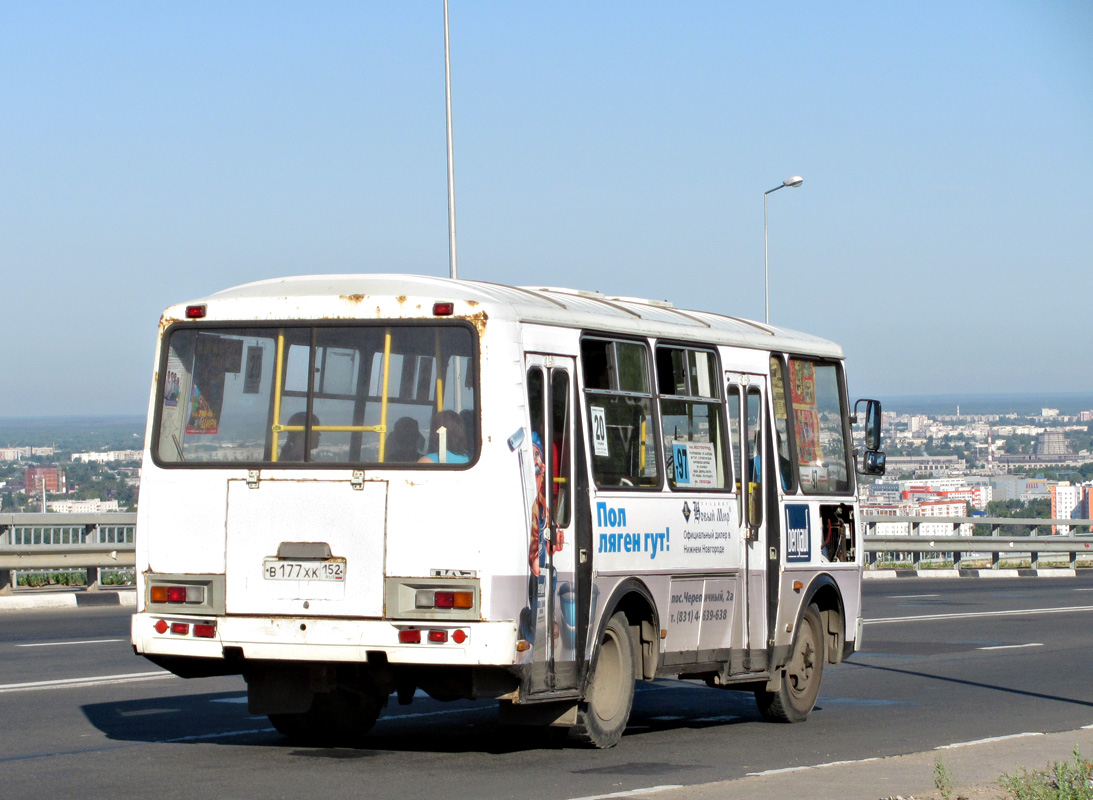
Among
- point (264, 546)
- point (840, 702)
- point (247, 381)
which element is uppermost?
point (247, 381)

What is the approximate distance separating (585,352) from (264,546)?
7.35 ft

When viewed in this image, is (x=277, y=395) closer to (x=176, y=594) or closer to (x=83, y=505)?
(x=176, y=594)

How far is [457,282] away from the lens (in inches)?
377

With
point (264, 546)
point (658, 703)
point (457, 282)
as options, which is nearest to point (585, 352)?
point (457, 282)

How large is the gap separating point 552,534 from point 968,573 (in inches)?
1168

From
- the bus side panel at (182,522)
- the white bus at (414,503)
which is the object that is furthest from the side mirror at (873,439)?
the bus side panel at (182,522)

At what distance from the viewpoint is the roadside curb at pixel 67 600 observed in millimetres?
21891

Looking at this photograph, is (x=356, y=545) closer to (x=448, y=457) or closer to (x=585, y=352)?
(x=448, y=457)

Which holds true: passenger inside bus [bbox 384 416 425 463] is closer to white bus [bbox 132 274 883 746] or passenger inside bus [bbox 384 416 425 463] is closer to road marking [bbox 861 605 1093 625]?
white bus [bbox 132 274 883 746]

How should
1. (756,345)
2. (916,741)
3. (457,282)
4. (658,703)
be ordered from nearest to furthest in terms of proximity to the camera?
(457,282), (916,741), (756,345), (658,703)

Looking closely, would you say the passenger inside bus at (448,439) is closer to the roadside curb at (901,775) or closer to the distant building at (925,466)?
the roadside curb at (901,775)

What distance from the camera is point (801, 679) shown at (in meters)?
12.3

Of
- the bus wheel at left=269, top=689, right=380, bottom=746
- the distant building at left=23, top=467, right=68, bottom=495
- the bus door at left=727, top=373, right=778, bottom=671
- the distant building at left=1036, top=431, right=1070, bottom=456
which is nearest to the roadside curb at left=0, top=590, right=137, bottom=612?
the distant building at left=23, top=467, right=68, bottom=495

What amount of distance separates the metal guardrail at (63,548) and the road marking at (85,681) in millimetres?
8209
